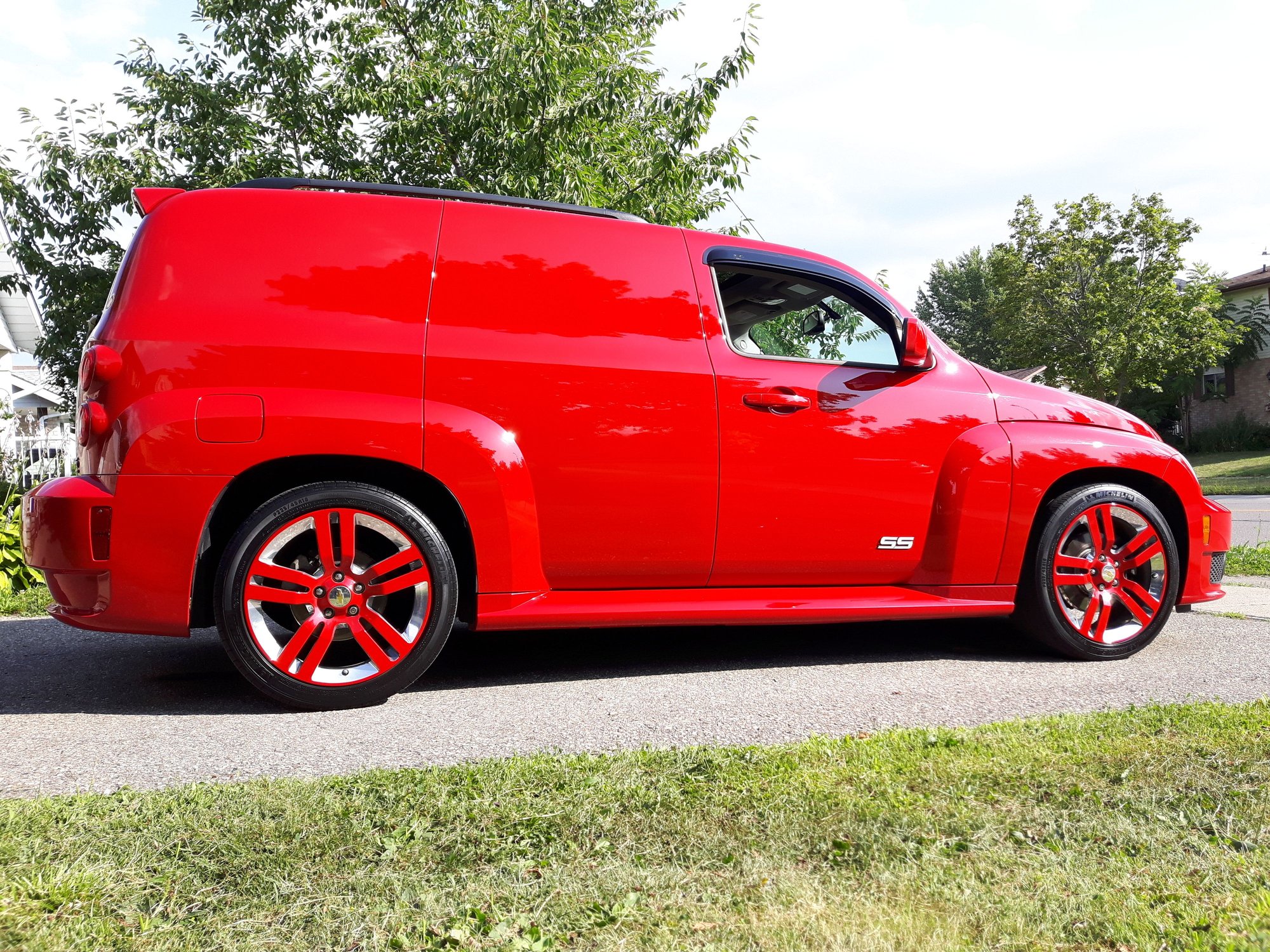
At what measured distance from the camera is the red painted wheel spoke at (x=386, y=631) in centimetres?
380

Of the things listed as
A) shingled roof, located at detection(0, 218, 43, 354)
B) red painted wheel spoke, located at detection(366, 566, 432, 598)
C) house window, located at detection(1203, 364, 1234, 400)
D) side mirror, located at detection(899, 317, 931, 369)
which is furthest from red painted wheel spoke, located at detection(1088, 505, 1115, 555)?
house window, located at detection(1203, 364, 1234, 400)

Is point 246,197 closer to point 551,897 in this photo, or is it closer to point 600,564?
point 600,564

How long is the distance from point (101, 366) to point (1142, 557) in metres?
4.51

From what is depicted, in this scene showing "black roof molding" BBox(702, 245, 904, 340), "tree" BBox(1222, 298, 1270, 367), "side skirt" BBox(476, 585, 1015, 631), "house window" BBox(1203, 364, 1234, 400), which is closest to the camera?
"side skirt" BBox(476, 585, 1015, 631)

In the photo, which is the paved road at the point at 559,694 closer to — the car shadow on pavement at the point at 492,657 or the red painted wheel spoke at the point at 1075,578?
the car shadow on pavement at the point at 492,657

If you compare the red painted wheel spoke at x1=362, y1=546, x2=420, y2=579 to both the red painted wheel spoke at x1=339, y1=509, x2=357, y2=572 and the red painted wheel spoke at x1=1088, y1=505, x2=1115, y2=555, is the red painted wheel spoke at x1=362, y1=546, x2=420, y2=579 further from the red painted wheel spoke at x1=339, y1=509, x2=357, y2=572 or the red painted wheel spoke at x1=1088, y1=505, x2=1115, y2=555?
the red painted wheel spoke at x1=1088, y1=505, x2=1115, y2=555

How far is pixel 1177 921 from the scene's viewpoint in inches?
76.8

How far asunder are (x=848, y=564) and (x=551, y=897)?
104 inches

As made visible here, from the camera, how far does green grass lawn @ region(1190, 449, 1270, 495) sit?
21984 mm

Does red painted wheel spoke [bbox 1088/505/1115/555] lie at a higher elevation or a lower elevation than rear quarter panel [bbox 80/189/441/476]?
lower

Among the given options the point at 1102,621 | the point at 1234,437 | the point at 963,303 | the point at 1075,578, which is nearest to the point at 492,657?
the point at 1075,578

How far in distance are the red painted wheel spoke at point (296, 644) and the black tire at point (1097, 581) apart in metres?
3.15

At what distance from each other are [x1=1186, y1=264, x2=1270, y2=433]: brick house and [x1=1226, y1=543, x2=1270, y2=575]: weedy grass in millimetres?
35676

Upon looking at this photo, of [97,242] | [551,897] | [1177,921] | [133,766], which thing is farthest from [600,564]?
[97,242]
